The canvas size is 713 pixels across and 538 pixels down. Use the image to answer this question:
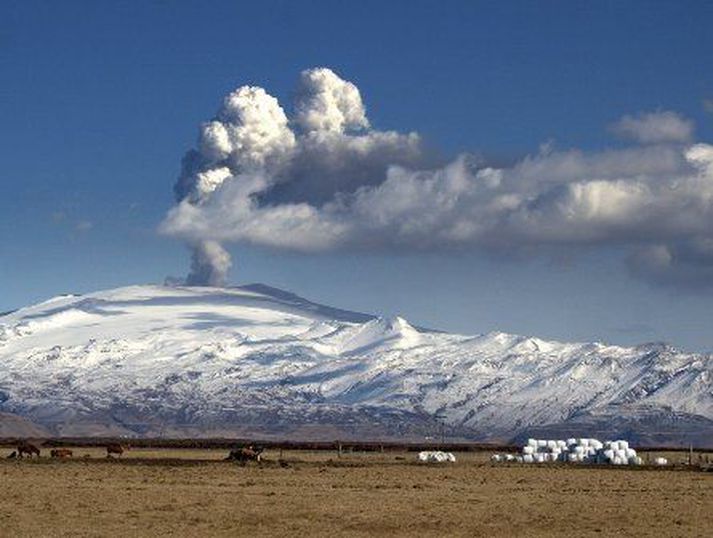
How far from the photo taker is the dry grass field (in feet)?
183

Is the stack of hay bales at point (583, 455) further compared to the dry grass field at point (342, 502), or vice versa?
the stack of hay bales at point (583, 455)

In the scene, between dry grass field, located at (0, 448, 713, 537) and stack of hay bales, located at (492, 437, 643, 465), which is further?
stack of hay bales, located at (492, 437, 643, 465)

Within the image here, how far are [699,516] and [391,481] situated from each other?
25.3 metres

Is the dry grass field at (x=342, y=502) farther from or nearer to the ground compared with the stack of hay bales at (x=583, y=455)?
nearer to the ground

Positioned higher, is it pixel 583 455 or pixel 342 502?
pixel 583 455

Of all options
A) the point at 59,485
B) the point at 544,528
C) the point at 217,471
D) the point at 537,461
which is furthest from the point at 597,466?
the point at 544,528

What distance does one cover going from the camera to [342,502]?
67.0m

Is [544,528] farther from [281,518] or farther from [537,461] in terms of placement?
[537,461]

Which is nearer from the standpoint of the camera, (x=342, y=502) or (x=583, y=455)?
(x=342, y=502)

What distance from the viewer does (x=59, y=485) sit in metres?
76.8

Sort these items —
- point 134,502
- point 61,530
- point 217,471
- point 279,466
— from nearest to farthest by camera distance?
1. point 61,530
2. point 134,502
3. point 217,471
4. point 279,466

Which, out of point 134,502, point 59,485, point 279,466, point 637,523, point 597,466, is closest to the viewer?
point 637,523

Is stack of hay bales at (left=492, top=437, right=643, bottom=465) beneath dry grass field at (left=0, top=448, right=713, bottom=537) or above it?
above

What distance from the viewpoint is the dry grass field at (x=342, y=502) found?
55.8 metres
